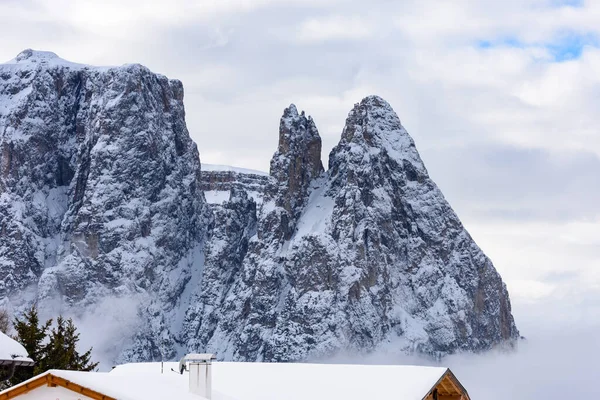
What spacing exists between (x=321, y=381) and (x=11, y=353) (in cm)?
1320

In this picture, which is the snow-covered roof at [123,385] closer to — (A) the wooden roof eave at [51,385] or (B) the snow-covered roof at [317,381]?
(A) the wooden roof eave at [51,385]

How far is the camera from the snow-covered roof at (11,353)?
3834cm

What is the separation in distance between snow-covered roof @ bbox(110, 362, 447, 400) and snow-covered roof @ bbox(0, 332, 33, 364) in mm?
6188

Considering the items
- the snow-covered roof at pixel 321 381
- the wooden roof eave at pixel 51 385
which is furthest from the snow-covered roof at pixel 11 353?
the wooden roof eave at pixel 51 385

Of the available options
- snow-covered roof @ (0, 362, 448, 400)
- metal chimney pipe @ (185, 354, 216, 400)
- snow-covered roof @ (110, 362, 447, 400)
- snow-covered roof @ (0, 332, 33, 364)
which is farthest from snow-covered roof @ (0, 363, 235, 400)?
snow-covered roof @ (110, 362, 447, 400)

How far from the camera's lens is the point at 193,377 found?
3825cm

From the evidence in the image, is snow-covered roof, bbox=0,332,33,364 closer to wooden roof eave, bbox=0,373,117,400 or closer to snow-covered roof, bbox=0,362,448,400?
snow-covered roof, bbox=0,362,448,400

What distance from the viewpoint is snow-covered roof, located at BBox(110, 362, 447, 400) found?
45.6 metres

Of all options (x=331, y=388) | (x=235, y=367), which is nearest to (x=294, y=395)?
(x=331, y=388)

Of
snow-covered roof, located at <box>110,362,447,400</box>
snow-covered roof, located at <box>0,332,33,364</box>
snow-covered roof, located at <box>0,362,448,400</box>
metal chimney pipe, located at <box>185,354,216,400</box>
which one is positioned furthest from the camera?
snow-covered roof, located at <box>110,362,447,400</box>

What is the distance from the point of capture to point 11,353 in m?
38.8

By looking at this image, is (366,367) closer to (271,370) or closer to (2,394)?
(271,370)

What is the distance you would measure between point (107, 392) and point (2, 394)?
252cm

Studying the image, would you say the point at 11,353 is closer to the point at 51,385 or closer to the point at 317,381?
the point at 51,385
